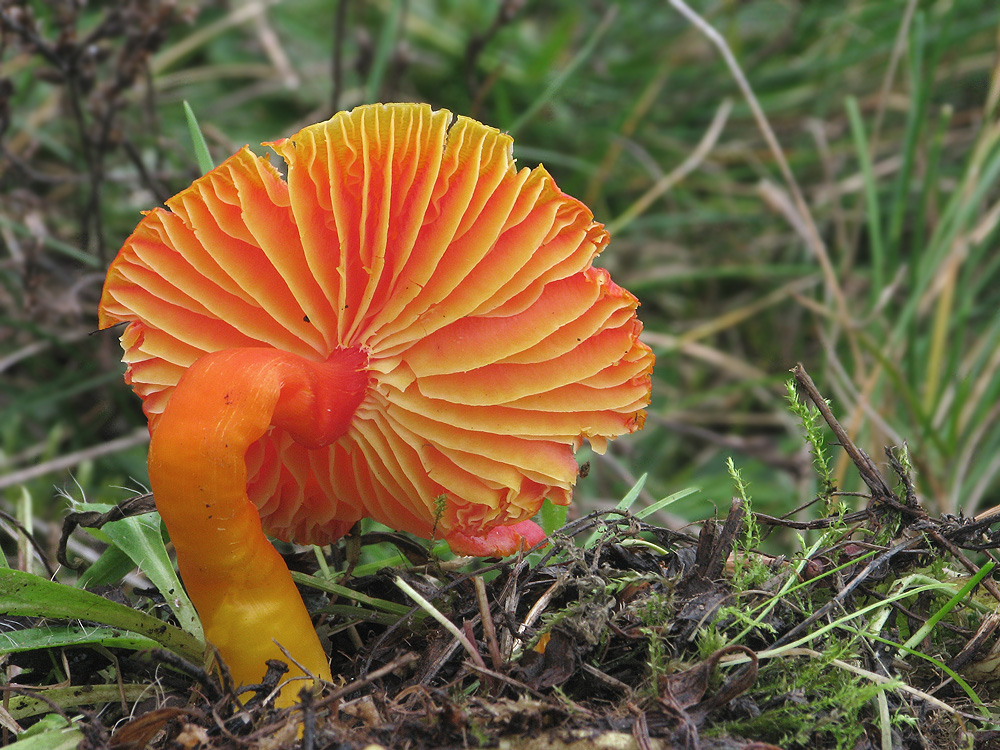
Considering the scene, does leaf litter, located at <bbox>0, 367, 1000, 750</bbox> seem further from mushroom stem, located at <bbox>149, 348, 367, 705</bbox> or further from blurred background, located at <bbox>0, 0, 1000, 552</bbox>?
blurred background, located at <bbox>0, 0, 1000, 552</bbox>

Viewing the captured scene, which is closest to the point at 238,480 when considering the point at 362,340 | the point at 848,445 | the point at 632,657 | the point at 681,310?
the point at 362,340

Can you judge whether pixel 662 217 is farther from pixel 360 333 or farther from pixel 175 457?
pixel 175 457

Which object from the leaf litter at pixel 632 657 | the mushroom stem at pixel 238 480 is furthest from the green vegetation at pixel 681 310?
the mushroom stem at pixel 238 480

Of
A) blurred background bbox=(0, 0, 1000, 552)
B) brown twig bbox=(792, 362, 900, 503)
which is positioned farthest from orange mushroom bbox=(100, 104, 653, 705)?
blurred background bbox=(0, 0, 1000, 552)

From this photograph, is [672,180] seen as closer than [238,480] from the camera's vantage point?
No

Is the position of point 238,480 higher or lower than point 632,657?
higher

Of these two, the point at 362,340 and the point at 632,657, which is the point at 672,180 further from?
the point at 632,657

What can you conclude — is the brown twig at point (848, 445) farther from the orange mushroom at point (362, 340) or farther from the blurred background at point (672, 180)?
the blurred background at point (672, 180)

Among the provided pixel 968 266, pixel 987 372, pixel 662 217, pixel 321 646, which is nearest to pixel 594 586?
pixel 321 646

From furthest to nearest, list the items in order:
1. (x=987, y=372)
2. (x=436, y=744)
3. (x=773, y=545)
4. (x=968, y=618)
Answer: (x=773, y=545)
(x=987, y=372)
(x=968, y=618)
(x=436, y=744)
